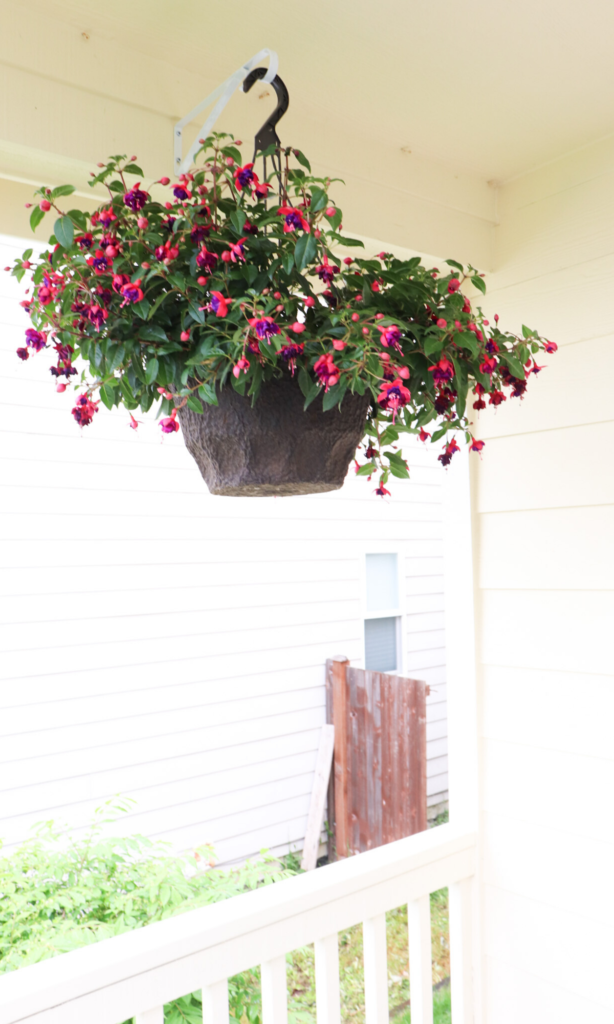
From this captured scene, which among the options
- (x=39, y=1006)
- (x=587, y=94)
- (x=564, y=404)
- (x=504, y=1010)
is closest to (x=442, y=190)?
(x=587, y=94)

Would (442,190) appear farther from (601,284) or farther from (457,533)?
(457,533)

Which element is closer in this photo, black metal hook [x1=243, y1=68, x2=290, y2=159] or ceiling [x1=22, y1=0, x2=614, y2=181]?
black metal hook [x1=243, y1=68, x2=290, y2=159]

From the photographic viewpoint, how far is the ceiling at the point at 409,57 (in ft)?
3.29

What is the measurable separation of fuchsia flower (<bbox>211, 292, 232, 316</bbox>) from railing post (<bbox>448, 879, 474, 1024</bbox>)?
123 centimetres

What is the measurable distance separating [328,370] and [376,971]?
111 centimetres

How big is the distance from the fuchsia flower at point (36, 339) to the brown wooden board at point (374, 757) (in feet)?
9.70

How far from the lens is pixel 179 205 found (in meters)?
0.78

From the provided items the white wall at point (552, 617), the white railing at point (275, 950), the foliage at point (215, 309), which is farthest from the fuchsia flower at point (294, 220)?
the white railing at point (275, 950)

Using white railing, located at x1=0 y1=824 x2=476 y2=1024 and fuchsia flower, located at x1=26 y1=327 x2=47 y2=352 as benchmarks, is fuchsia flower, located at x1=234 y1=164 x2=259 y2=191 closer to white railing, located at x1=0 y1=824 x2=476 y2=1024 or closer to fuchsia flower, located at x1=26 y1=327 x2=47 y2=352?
fuchsia flower, located at x1=26 y1=327 x2=47 y2=352

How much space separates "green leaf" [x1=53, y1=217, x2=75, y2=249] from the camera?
2.54ft

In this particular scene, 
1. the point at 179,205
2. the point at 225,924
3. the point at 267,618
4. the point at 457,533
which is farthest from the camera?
the point at 267,618

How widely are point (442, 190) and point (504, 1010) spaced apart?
5.35 feet

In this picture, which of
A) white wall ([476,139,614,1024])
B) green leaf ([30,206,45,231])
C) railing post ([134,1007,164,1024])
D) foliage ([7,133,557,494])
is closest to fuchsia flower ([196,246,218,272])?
foliage ([7,133,557,494])

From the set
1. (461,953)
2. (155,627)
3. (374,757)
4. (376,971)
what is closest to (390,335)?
(376,971)
